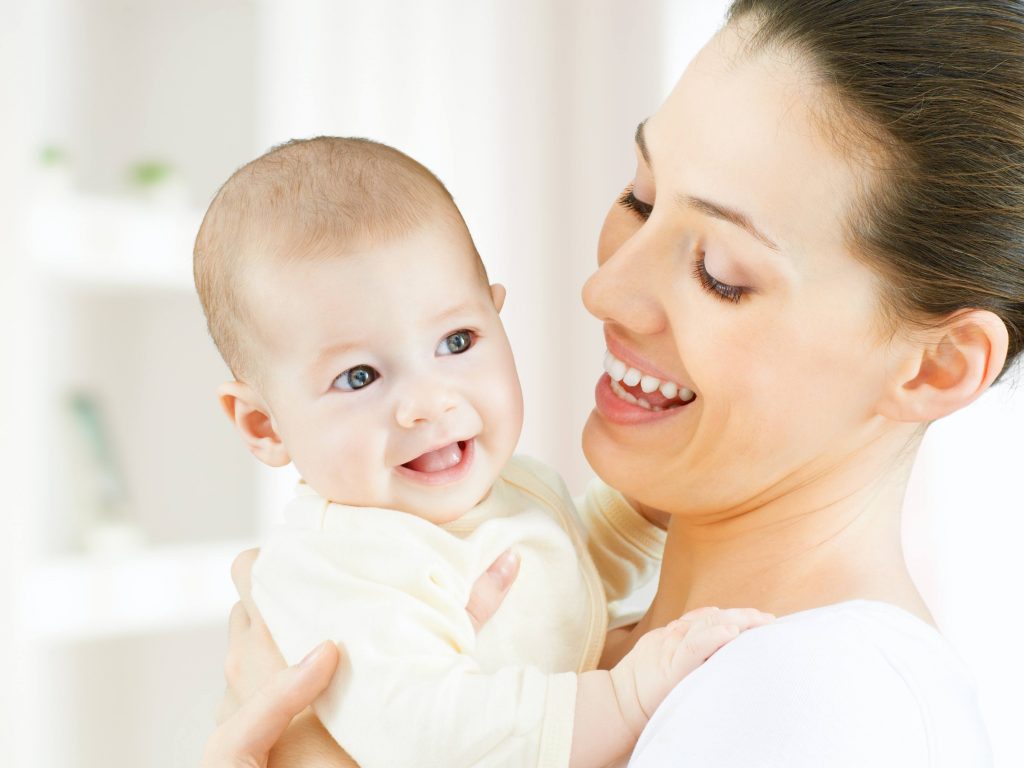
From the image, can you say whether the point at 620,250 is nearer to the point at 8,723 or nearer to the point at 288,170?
the point at 288,170

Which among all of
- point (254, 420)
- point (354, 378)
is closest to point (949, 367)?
point (354, 378)

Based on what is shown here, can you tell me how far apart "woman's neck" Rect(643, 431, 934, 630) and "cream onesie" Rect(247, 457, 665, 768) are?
0.50ft

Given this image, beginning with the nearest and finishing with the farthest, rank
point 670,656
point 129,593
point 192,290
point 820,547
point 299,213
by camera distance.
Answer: point 670,656 < point 299,213 < point 820,547 < point 129,593 < point 192,290

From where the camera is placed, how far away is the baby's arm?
3.41 ft

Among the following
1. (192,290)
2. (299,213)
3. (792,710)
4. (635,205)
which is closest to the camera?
(792,710)

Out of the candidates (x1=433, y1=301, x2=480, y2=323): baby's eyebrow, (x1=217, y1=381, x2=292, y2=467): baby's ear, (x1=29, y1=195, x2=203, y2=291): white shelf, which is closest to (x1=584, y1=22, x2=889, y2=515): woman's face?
(x1=433, y1=301, x2=480, y2=323): baby's eyebrow

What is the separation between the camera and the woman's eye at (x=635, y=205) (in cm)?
135

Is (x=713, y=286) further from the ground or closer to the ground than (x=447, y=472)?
further from the ground

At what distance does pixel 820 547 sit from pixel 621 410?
268 millimetres

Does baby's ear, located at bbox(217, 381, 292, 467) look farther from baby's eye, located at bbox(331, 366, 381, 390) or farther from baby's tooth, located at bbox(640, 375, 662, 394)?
baby's tooth, located at bbox(640, 375, 662, 394)

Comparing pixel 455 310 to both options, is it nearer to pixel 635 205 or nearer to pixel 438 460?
pixel 438 460

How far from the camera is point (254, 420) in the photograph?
4.09 feet

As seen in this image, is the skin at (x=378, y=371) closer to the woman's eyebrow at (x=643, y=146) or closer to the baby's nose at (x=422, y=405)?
the baby's nose at (x=422, y=405)

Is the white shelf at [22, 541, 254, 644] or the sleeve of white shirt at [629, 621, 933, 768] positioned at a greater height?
the sleeve of white shirt at [629, 621, 933, 768]
